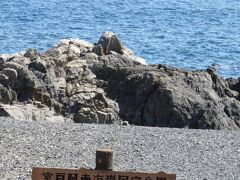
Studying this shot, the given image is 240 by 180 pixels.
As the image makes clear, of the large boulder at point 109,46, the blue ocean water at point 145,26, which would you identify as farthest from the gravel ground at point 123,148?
the blue ocean water at point 145,26

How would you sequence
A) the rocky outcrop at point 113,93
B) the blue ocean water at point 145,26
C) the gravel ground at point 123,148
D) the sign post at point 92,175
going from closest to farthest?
the sign post at point 92,175 < the gravel ground at point 123,148 < the rocky outcrop at point 113,93 < the blue ocean water at point 145,26

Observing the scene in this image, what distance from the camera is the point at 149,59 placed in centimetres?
2728

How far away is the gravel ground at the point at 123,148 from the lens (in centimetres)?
909

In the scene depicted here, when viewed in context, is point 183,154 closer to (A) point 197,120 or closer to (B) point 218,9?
(A) point 197,120

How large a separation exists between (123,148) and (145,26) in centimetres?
2860

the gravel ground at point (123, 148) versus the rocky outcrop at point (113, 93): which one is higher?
the gravel ground at point (123, 148)

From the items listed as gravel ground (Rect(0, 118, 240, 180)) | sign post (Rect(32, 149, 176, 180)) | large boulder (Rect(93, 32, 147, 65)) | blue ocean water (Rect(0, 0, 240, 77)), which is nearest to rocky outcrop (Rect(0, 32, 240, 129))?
large boulder (Rect(93, 32, 147, 65))

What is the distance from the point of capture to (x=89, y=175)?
5.16 meters

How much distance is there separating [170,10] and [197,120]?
1370 inches

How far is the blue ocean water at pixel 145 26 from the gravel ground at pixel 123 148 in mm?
10821

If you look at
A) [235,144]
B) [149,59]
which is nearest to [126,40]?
[149,59]

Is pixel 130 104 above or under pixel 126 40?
above

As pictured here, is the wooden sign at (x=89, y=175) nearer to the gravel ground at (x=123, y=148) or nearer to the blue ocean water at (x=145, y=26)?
the gravel ground at (x=123, y=148)

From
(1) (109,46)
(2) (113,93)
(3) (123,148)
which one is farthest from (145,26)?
(3) (123,148)
